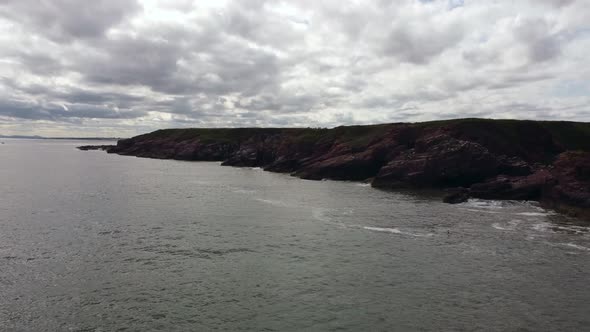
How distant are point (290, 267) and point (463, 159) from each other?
192ft

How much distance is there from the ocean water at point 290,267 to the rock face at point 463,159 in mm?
7768

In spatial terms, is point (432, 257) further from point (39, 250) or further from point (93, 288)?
point (39, 250)

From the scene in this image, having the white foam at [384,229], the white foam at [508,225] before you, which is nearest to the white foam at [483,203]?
the white foam at [508,225]

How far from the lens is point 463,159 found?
79312 millimetres

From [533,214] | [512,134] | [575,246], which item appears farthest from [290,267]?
[512,134]

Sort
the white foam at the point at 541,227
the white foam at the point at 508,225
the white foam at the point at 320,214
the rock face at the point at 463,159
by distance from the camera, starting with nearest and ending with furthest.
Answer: the white foam at the point at 541,227 < the white foam at the point at 508,225 < the white foam at the point at 320,214 < the rock face at the point at 463,159

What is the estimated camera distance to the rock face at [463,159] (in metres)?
62.5

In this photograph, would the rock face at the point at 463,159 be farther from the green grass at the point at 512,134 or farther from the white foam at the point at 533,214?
the white foam at the point at 533,214

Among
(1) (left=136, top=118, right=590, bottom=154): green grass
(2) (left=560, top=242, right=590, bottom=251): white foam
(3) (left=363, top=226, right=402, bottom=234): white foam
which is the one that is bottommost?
(3) (left=363, top=226, right=402, bottom=234): white foam

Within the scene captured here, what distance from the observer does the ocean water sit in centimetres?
2348

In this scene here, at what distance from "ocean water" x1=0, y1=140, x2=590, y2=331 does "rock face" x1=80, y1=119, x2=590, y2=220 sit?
25.5ft

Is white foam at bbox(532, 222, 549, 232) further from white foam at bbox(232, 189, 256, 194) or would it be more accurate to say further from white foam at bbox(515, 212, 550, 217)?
white foam at bbox(232, 189, 256, 194)

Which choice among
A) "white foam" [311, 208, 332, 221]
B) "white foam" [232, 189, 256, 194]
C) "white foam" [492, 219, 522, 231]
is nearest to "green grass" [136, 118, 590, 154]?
"white foam" [232, 189, 256, 194]

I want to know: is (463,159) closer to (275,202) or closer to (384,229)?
(275,202)
